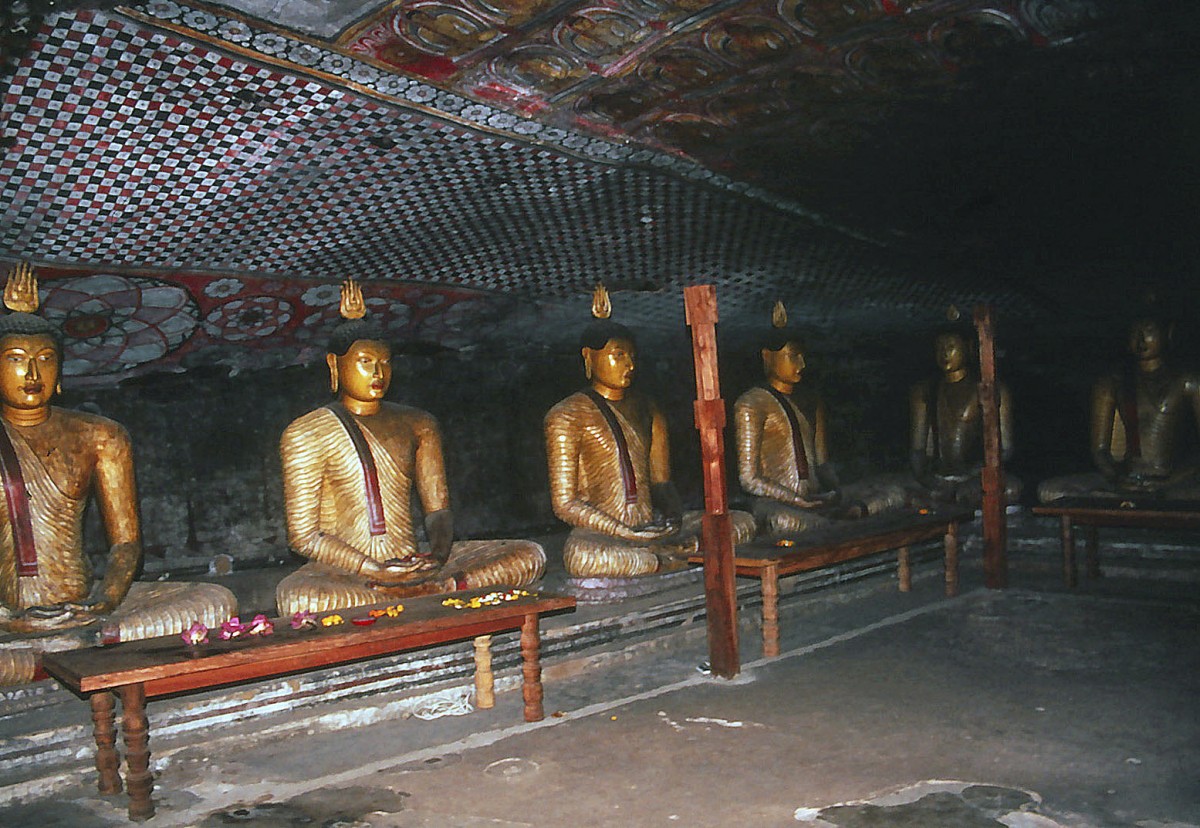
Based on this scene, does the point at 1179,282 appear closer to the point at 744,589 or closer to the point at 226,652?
the point at 744,589

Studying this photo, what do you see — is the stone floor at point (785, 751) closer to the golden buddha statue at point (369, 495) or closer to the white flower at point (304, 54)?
the golden buddha statue at point (369, 495)

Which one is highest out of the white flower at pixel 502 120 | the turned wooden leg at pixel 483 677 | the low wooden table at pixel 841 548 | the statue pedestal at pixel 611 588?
the white flower at pixel 502 120

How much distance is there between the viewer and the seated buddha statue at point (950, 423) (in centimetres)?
951

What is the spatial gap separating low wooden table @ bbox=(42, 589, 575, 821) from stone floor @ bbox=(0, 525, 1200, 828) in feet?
0.72

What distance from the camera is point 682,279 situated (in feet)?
25.9

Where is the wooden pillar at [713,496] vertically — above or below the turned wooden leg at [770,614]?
above

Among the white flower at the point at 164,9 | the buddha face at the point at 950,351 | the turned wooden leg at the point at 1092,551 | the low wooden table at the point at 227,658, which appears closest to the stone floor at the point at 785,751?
the low wooden table at the point at 227,658

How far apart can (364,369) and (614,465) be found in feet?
5.66

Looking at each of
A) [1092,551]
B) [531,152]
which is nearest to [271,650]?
[531,152]

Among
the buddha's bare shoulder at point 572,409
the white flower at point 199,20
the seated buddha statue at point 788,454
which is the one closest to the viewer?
the white flower at point 199,20

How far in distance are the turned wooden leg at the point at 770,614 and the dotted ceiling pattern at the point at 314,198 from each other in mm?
2224

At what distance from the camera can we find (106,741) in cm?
404

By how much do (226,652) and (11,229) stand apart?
2303 millimetres

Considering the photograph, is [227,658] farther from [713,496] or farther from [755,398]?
[755,398]
